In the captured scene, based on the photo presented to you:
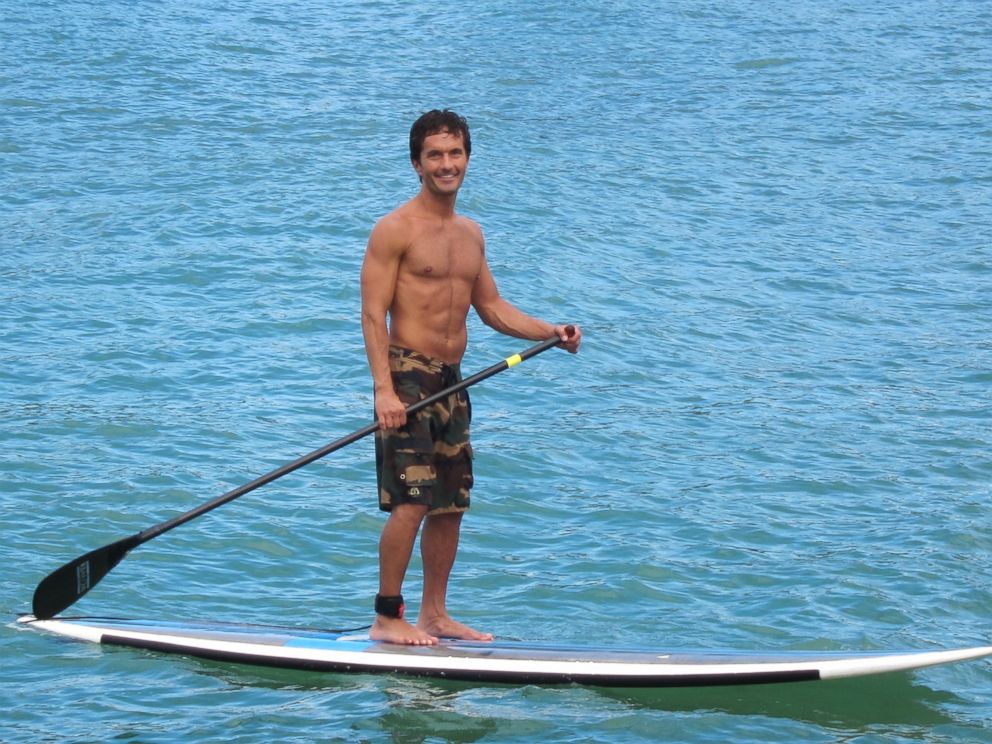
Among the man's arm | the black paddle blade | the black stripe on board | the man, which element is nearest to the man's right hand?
the man

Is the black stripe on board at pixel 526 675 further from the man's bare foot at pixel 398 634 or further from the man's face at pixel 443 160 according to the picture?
the man's face at pixel 443 160

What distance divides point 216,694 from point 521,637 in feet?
5.28

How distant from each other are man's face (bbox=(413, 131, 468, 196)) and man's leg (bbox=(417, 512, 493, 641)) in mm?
1467

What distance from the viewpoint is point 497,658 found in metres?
6.50

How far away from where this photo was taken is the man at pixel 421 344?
639 centimetres

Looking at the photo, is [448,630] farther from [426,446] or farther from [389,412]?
[389,412]

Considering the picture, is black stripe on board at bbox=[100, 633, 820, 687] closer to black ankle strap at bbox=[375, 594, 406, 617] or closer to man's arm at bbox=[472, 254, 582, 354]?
black ankle strap at bbox=[375, 594, 406, 617]

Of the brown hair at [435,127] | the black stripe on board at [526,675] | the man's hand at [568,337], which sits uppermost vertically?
the brown hair at [435,127]

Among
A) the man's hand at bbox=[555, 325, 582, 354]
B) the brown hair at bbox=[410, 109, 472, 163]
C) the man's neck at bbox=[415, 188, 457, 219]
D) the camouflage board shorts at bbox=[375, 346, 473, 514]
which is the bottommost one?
the camouflage board shorts at bbox=[375, 346, 473, 514]

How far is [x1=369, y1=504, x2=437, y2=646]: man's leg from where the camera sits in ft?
21.3

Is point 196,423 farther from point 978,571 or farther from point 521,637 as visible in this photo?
point 978,571

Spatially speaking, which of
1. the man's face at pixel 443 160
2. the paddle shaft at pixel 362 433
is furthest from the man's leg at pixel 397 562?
the man's face at pixel 443 160

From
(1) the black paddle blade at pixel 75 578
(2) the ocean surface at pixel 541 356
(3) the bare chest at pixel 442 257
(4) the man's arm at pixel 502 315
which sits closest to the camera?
(3) the bare chest at pixel 442 257

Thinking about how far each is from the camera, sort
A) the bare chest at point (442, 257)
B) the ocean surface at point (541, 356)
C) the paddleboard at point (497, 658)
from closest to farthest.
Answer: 1. the paddleboard at point (497, 658)
2. the bare chest at point (442, 257)
3. the ocean surface at point (541, 356)
